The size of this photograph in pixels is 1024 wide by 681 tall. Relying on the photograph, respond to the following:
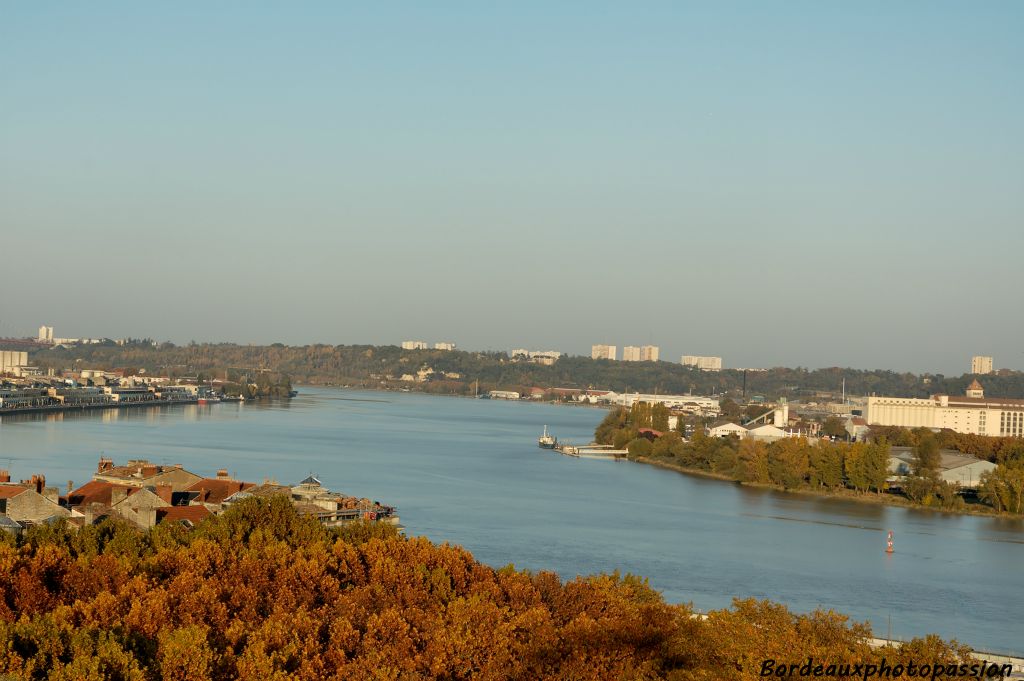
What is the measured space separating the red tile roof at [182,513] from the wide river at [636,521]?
188cm

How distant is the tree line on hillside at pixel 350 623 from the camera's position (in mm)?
3645

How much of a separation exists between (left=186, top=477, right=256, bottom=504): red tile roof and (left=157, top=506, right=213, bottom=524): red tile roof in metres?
0.85

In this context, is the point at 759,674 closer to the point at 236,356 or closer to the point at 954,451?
the point at 954,451

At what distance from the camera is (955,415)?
92.2 ft

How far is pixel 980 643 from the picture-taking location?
6.84m

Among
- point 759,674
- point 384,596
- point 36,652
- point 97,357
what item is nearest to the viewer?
point 36,652

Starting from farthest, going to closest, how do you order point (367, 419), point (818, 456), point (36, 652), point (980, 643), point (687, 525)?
1. point (367, 419)
2. point (818, 456)
3. point (687, 525)
4. point (980, 643)
5. point (36, 652)

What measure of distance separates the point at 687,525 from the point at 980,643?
479cm

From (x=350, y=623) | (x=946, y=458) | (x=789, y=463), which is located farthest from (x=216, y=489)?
(x=946, y=458)

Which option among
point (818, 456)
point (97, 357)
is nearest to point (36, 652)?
point (818, 456)

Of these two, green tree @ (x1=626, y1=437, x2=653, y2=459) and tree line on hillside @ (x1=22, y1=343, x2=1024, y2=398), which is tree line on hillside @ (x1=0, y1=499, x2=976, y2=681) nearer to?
green tree @ (x1=626, y1=437, x2=653, y2=459)

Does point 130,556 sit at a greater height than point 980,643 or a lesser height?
greater

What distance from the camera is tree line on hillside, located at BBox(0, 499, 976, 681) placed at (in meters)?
3.64

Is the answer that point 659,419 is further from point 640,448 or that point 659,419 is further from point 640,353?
point 640,353
